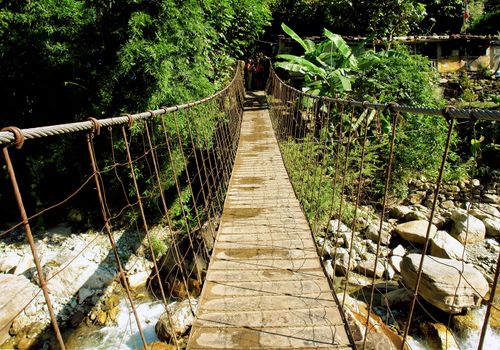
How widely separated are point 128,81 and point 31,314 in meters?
2.59

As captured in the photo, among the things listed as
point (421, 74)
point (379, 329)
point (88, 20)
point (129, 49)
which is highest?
point (88, 20)

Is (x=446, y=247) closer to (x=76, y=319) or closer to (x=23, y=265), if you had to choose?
(x=76, y=319)

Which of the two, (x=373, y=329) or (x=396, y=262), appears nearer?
(x=373, y=329)

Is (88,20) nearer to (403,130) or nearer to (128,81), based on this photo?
(128,81)

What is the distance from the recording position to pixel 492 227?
4.17 metres

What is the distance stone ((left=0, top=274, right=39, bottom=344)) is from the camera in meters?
3.08

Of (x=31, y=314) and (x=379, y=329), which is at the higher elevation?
(x=379, y=329)

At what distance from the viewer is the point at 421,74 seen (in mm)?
5469

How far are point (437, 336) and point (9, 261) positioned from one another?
474 centimetres

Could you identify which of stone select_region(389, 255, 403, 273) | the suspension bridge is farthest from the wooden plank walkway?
stone select_region(389, 255, 403, 273)

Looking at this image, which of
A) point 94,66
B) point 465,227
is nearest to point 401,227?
point 465,227

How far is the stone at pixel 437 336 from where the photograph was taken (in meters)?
2.68

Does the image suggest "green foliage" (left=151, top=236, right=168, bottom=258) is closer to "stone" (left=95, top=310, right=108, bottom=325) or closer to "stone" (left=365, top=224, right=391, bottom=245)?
"stone" (left=95, top=310, right=108, bottom=325)

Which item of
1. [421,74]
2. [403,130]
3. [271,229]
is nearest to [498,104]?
[421,74]
